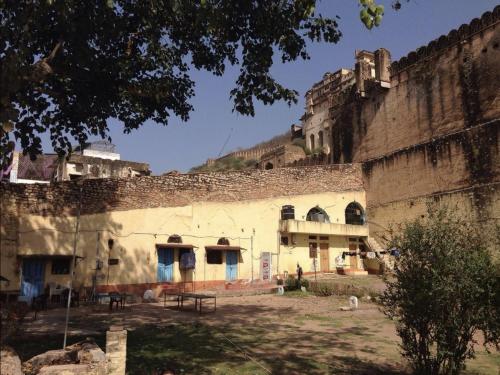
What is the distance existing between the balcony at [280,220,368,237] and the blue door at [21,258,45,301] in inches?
420

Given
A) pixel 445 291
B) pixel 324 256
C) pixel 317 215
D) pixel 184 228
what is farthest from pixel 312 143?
pixel 445 291

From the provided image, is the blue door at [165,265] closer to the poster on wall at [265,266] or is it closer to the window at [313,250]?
the poster on wall at [265,266]

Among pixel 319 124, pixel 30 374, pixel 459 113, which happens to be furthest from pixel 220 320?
pixel 319 124

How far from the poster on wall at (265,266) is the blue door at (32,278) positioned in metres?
9.33

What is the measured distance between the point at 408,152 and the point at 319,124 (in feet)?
49.8

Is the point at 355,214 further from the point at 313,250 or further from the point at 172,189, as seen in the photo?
the point at 172,189

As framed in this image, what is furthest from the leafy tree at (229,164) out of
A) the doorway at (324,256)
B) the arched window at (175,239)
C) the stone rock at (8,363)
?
the stone rock at (8,363)

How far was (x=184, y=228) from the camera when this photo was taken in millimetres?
18797

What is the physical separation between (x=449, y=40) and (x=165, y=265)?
18125mm

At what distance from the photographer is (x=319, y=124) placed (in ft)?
123

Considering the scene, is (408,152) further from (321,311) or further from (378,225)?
(321,311)

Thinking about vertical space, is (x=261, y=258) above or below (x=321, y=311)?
above

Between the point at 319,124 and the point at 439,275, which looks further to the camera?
the point at 319,124

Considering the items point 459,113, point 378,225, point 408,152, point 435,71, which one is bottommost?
point 378,225
